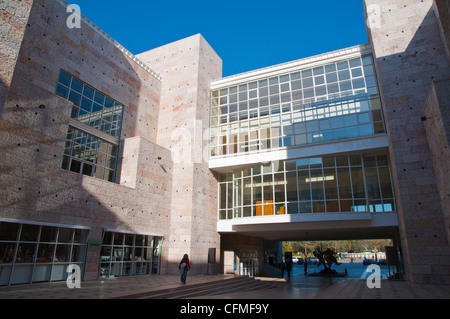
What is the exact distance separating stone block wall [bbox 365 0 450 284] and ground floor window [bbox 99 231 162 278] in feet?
50.4

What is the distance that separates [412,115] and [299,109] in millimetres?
7343

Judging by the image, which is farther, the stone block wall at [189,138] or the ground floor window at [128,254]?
the stone block wall at [189,138]

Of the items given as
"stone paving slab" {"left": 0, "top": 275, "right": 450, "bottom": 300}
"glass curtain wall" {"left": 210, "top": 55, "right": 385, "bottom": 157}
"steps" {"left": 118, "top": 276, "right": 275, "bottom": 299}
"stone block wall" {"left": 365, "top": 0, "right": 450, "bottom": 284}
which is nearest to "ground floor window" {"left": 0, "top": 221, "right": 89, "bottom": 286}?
"stone paving slab" {"left": 0, "top": 275, "right": 450, "bottom": 300}

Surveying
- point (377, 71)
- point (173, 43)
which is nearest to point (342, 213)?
point (377, 71)

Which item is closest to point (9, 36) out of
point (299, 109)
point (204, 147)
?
point (204, 147)

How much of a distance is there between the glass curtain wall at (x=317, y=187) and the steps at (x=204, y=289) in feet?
17.6

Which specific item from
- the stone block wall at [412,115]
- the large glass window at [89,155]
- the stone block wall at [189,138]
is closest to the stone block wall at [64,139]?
the large glass window at [89,155]

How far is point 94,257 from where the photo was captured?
623 inches

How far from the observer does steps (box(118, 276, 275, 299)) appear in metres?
11.4

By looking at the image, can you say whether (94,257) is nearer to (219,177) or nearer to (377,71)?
(219,177)

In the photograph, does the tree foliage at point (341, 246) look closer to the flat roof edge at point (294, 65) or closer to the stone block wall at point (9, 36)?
the flat roof edge at point (294, 65)

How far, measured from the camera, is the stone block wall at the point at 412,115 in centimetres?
1554

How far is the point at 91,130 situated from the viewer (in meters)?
18.8

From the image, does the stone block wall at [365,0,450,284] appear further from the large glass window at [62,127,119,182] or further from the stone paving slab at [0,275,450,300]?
the large glass window at [62,127,119,182]
